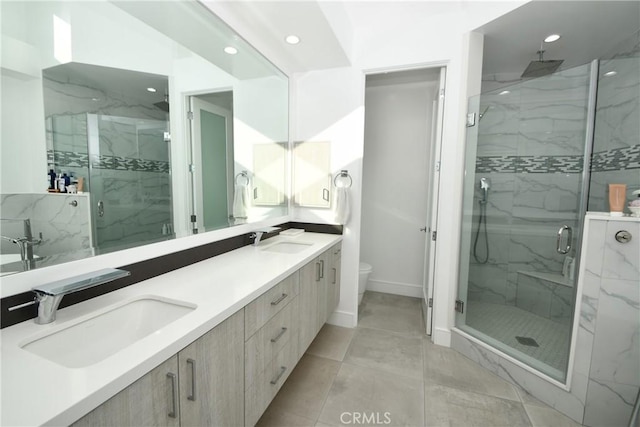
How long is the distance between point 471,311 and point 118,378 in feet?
8.34

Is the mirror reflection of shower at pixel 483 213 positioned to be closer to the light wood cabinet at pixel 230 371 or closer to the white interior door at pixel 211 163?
the light wood cabinet at pixel 230 371

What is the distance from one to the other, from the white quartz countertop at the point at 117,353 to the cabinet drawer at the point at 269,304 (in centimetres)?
5

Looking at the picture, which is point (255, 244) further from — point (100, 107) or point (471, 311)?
point (471, 311)

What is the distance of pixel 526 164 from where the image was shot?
2531 mm

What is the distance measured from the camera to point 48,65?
3.43 feet

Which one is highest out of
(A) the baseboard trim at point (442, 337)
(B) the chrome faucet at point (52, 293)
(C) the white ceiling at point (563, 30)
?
(C) the white ceiling at point (563, 30)

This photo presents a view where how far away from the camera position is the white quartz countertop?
0.57 meters

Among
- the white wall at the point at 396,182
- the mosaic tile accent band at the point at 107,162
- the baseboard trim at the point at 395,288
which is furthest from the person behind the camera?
the baseboard trim at the point at 395,288

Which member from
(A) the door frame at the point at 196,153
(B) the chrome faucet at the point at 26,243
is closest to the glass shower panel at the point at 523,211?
(A) the door frame at the point at 196,153

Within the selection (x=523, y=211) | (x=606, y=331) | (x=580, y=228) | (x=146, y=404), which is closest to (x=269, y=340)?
(x=146, y=404)

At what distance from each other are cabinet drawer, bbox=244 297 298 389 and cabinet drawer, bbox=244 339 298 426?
33mm

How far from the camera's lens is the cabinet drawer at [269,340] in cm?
119

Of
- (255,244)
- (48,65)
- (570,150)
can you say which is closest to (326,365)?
(255,244)

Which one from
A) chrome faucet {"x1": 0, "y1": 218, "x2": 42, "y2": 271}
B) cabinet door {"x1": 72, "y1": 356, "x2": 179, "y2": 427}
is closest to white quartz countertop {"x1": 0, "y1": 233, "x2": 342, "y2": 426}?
cabinet door {"x1": 72, "y1": 356, "x2": 179, "y2": 427}
